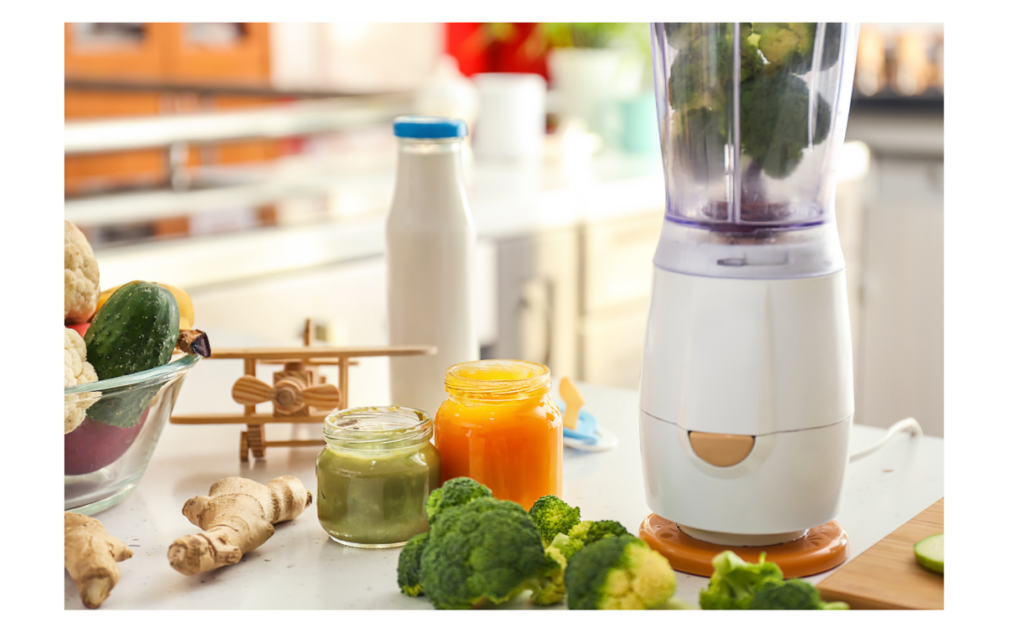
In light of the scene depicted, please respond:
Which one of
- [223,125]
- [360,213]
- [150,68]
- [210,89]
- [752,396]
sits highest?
[150,68]

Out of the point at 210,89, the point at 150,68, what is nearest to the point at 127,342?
the point at 210,89

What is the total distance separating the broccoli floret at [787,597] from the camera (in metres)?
0.51

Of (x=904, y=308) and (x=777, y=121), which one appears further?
(x=904, y=308)

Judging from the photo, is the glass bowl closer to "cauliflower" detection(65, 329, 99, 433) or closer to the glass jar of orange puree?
"cauliflower" detection(65, 329, 99, 433)

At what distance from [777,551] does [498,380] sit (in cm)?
21

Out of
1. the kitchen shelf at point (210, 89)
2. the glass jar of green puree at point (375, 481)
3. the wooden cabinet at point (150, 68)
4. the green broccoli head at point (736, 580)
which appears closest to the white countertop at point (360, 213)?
the kitchen shelf at point (210, 89)

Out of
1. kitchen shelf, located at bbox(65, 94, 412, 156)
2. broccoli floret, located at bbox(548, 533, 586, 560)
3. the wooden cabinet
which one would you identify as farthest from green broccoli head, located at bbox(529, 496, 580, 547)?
the wooden cabinet

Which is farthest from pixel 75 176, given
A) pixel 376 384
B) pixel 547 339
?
pixel 376 384

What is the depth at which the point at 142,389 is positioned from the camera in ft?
2.31

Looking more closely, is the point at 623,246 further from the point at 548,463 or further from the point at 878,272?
the point at 548,463

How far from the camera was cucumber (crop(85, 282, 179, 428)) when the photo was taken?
2.26ft

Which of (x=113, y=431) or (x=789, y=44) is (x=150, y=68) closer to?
(x=113, y=431)

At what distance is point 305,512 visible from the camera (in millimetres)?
745
